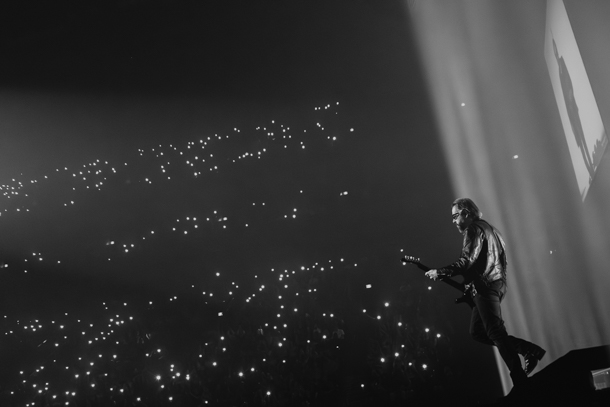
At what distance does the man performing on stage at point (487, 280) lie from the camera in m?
4.36

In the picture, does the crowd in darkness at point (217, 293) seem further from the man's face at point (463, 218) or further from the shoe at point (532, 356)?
the man's face at point (463, 218)

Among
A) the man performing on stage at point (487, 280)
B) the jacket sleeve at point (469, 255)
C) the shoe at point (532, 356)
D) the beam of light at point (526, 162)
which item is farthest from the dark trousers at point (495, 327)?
the beam of light at point (526, 162)

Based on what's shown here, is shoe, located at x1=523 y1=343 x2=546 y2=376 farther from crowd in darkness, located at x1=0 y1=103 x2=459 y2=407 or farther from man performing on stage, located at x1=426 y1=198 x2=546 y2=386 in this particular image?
crowd in darkness, located at x1=0 y1=103 x2=459 y2=407

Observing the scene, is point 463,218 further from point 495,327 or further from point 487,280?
point 495,327

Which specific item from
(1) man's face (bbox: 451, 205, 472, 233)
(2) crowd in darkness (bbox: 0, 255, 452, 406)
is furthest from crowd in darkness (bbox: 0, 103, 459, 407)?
(1) man's face (bbox: 451, 205, 472, 233)

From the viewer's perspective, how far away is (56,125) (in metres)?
16.3

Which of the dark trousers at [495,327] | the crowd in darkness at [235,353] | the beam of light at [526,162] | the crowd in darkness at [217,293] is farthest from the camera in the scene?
the crowd in darkness at [217,293]

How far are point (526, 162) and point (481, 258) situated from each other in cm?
620

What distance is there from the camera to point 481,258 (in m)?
4.61

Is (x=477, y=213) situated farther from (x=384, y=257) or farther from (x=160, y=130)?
(x=160, y=130)

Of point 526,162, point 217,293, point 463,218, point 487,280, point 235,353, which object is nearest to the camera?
point 487,280

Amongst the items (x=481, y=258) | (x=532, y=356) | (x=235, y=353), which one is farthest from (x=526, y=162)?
(x=235, y=353)

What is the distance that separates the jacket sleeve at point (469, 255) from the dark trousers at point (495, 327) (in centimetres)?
27

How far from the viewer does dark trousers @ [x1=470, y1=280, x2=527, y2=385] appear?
427 centimetres
